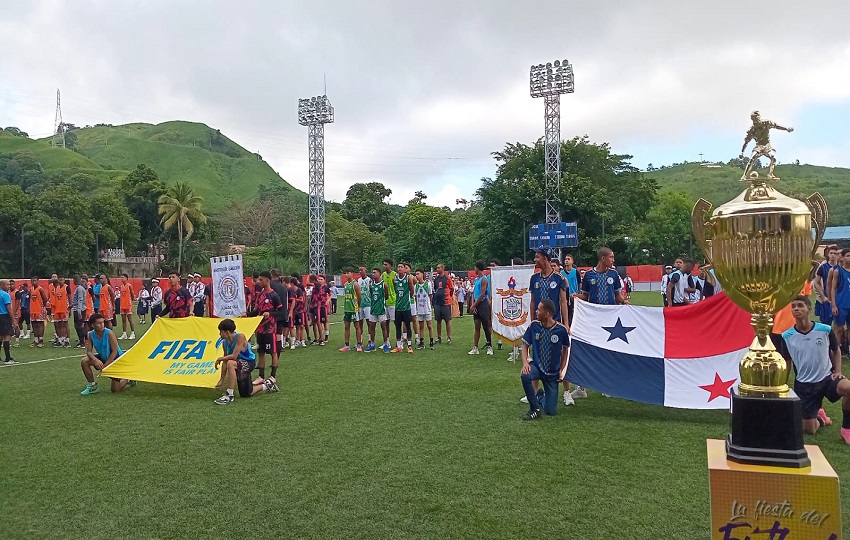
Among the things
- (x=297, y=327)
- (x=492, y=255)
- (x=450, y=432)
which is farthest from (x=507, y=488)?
(x=492, y=255)

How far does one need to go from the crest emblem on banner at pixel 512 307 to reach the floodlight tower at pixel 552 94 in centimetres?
2639

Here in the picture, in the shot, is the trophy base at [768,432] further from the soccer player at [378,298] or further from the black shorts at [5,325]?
the black shorts at [5,325]

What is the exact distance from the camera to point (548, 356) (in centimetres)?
686

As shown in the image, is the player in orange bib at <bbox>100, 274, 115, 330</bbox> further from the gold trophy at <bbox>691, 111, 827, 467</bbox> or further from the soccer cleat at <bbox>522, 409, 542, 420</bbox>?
the gold trophy at <bbox>691, 111, 827, 467</bbox>

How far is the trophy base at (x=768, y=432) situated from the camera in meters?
2.21

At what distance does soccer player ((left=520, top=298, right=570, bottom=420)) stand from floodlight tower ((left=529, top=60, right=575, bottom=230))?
30.4 metres

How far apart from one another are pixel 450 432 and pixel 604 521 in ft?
7.97

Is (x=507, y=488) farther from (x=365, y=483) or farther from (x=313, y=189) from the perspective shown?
(x=313, y=189)

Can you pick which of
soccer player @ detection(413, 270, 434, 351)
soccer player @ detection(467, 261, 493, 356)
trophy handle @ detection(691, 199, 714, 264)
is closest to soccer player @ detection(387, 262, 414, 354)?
soccer player @ detection(413, 270, 434, 351)

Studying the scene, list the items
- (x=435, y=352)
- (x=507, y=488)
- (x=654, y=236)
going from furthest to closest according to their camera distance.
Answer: (x=654, y=236) < (x=435, y=352) < (x=507, y=488)

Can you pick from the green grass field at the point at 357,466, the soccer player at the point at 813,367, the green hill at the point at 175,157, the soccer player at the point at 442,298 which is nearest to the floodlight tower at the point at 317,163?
the soccer player at the point at 442,298

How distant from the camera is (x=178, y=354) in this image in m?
9.29

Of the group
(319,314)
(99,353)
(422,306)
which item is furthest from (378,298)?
(99,353)

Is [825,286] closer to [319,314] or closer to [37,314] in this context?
[319,314]
